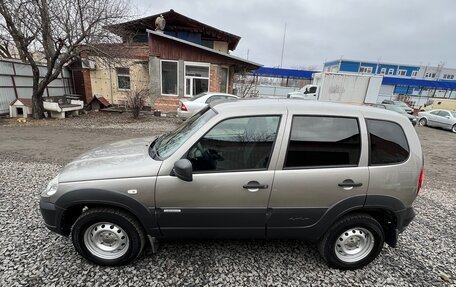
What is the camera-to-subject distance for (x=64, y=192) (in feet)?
7.07

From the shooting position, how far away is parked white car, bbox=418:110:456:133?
1501 cm

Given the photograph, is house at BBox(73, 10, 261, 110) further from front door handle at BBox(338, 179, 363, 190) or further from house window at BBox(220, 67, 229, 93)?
front door handle at BBox(338, 179, 363, 190)

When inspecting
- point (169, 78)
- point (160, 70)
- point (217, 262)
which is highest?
point (160, 70)

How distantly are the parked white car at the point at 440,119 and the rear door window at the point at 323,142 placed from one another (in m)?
18.5

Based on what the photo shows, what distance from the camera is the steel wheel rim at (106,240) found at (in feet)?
7.63

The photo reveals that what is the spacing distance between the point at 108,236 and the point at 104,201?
479 mm

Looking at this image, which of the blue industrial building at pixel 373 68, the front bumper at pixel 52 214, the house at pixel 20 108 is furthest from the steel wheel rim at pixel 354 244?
the blue industrial building at pixel 373 68

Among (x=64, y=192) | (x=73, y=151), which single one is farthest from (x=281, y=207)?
(x=73, y=151)

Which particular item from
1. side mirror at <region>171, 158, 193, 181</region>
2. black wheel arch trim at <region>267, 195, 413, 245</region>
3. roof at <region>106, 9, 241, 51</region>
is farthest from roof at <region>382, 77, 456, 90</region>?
side mirror at <region>171, 158, 193, 181</region>

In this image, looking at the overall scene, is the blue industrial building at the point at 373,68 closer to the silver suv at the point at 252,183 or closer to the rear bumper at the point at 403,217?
the rear bumper at the point at 403,217

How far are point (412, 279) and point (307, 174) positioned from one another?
1716 millimetres

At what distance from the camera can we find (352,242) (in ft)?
8.27

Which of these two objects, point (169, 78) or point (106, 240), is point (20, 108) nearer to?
point (169, 78)

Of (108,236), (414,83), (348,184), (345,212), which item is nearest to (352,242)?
(345,212)
